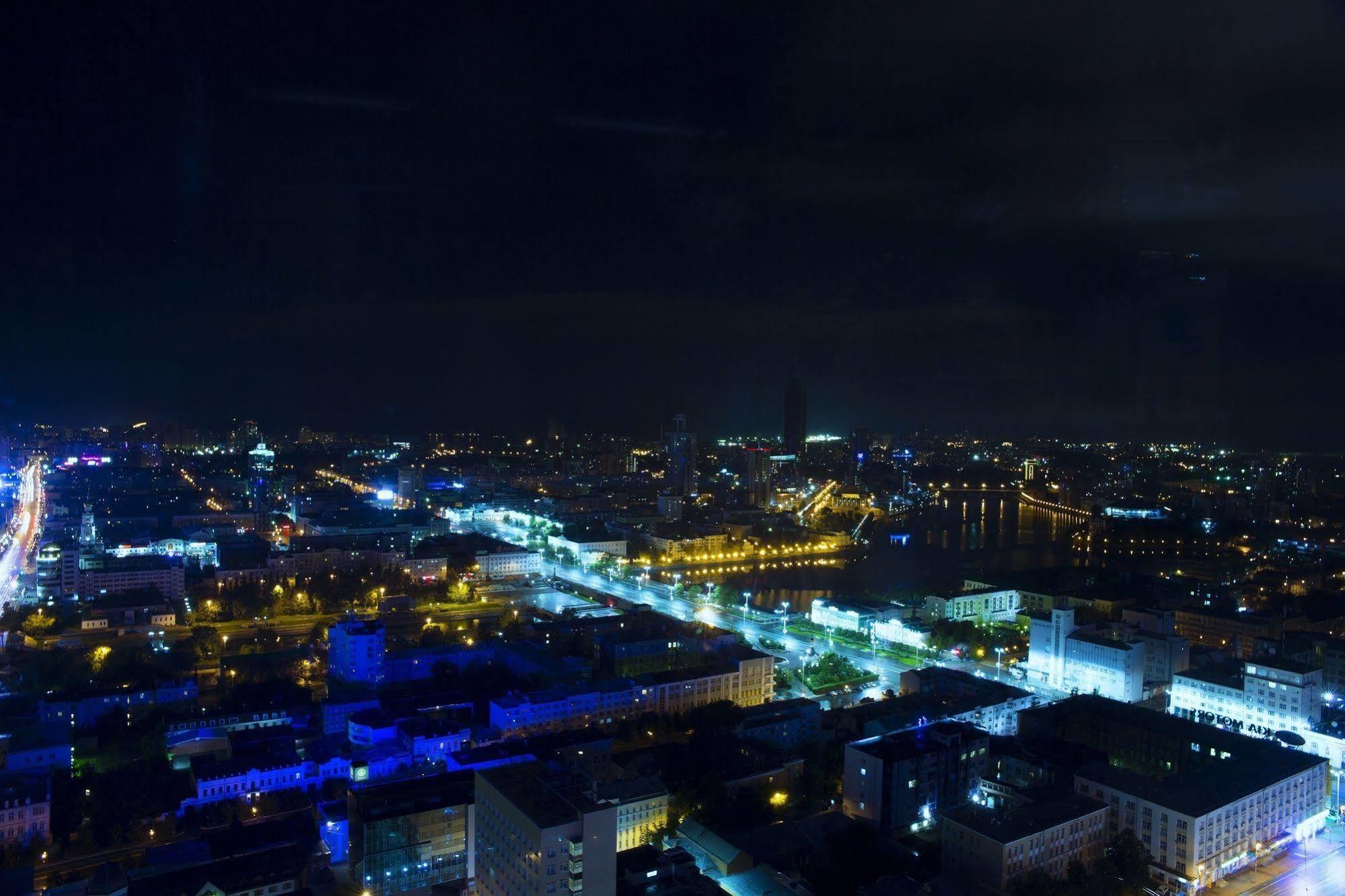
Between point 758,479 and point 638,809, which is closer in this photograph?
point 638,809

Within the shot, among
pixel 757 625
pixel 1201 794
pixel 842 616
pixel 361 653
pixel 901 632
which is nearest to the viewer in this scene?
pixel 1201 794

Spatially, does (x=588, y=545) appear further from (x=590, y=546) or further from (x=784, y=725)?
(x=784, y=725)

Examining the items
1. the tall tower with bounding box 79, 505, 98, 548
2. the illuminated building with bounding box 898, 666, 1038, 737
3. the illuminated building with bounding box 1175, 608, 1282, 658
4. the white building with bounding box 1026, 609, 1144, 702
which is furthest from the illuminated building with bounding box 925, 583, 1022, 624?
the tall tower with bounding box 79, 505, 98, 548

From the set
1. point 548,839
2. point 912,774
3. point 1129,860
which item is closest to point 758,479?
point 912,774

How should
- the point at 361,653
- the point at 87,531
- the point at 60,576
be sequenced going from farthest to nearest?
the point at 87,531
the point at 60,576
the point at 361,653

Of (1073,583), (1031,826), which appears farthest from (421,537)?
(1031,826)
